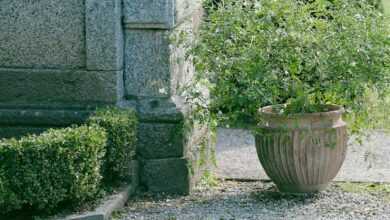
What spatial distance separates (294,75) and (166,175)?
45.8 inches

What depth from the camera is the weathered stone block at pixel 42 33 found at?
6676mm

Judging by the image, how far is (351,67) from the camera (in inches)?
252

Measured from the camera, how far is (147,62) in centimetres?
671

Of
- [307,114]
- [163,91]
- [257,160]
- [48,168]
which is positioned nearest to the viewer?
[48,168]

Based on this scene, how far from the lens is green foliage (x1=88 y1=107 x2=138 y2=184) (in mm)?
6227

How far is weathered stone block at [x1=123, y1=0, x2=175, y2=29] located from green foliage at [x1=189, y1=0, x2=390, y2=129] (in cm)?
28

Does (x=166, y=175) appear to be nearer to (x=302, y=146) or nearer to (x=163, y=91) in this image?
(x=163, y=91)

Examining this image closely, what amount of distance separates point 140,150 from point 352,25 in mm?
1711

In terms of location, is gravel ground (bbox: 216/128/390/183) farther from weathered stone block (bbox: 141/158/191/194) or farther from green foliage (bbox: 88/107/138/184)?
green foliage (bbox: 88/107/138/184)

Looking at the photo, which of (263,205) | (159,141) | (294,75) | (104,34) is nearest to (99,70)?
(104,34)

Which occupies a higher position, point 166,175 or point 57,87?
point 57,87

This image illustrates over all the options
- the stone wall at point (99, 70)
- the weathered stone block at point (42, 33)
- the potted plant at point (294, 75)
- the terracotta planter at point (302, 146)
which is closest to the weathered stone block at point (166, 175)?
the stone wall at point (99, 70)

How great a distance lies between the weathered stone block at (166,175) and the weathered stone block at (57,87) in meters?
0.54

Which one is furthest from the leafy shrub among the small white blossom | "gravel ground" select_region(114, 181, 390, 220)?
the small white blossom
